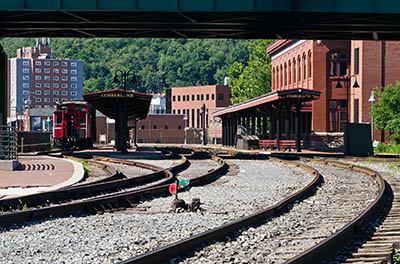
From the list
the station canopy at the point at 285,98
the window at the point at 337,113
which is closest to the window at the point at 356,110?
the window at the point at 337,113

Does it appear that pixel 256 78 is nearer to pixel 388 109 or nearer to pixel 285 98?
pixel 388 109

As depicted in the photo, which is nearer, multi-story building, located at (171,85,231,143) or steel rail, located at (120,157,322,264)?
steel rail, located at (120,157,322,264)

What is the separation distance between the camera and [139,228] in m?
9.63

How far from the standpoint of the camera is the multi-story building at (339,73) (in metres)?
57.5

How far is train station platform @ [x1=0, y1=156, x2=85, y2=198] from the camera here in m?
15.5

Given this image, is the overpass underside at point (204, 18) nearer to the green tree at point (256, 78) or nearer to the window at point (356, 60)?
the window at point (356, 60)

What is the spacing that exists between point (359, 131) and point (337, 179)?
1862 centimetres

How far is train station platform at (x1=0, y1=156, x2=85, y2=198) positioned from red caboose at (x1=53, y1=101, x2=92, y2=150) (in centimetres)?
2280

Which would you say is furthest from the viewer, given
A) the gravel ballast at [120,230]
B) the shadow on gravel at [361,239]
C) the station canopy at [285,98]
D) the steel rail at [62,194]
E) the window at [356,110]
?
the window at [356,110]

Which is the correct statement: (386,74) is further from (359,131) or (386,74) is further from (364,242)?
(364,242)

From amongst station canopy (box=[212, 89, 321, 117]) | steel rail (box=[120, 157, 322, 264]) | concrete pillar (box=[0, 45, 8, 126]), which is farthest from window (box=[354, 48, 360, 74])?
steel rail (box=[120, 157, 322, 264])

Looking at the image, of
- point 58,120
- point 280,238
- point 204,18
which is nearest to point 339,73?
point 58,120

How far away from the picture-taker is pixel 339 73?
6247 cm

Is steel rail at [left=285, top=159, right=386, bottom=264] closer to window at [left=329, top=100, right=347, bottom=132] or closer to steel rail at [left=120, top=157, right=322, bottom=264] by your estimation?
steel rail at [left=120, top=157, right=322, bottom=264]
